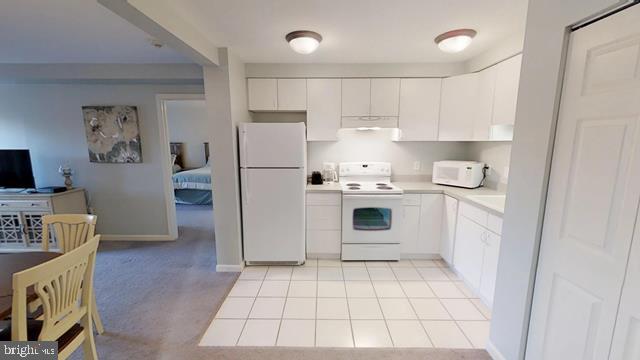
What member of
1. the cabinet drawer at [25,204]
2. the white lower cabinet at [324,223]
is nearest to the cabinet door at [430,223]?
the white lower cabinet at [324,223]

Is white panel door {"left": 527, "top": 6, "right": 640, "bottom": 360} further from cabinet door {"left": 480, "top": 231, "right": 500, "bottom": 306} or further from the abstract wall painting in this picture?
the abstract wall painting

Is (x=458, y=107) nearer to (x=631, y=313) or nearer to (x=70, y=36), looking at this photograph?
(x=631, y=313)

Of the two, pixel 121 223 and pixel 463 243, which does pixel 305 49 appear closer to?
pixel 463 243

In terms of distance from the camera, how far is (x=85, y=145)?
3.56 metres

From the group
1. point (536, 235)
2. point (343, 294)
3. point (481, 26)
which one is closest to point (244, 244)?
point (343, 294)

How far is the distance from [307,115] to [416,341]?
251cm

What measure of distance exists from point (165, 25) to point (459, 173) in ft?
10.2

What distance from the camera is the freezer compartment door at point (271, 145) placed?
272 centimetres

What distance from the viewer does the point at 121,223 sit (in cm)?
371

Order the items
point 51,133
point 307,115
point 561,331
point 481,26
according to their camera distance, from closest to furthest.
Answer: point 561,331, point 481,26, point 307,115, point 51,133

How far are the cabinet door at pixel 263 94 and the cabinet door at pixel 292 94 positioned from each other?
61 millimetres

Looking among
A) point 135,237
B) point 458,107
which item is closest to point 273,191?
point 458,107

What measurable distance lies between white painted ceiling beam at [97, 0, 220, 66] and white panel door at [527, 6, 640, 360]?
7.24 feet

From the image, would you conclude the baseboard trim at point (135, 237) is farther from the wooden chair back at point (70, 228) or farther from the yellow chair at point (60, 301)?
the yellow chair at point (60, 301)
